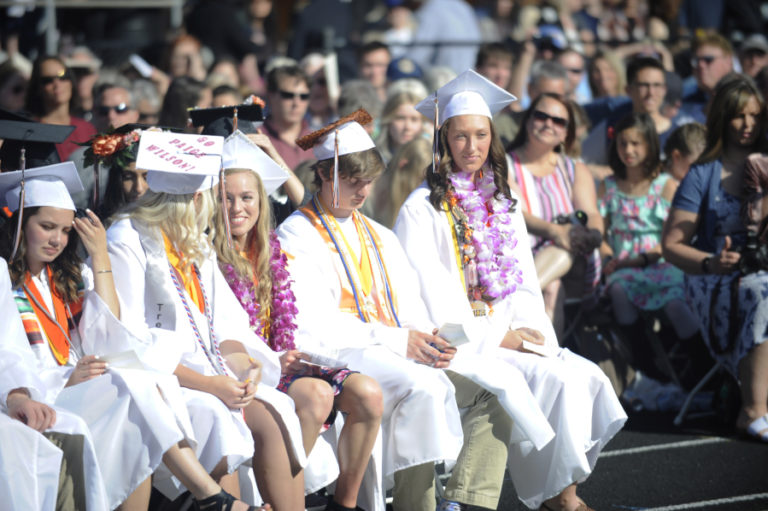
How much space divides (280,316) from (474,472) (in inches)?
46.7

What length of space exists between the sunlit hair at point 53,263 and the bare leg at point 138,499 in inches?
37.2

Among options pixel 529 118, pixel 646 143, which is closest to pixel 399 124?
pixel 529 118

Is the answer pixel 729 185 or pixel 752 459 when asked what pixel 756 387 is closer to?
pixel 752 459

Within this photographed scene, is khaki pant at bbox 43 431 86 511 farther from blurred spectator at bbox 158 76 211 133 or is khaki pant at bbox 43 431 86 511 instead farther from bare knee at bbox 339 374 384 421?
blurred spectator at bbox 158 76 211 133

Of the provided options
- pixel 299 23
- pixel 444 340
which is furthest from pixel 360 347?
pixel 299 23

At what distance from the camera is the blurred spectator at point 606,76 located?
10.2 m

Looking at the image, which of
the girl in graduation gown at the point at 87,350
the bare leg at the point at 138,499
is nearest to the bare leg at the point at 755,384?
the girl in graduation gown at the point at 87,350

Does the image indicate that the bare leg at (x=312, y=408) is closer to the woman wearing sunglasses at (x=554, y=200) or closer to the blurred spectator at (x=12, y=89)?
the woman wearing sunglasses at (x=554, y=200)

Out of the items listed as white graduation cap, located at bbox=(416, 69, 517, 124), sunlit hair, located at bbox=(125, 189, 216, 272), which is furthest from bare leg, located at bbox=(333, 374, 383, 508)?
white graduation cap, located at bbox=(416, 69, 517, 124)

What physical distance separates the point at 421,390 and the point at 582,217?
108 inches

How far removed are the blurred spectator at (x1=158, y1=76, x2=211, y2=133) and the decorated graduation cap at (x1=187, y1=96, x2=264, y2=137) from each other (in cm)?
131

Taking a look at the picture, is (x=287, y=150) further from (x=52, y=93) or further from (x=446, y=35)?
(x=446, y=35)

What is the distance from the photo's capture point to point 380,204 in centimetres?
750

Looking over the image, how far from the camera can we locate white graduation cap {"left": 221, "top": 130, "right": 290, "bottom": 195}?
5.61 metres
